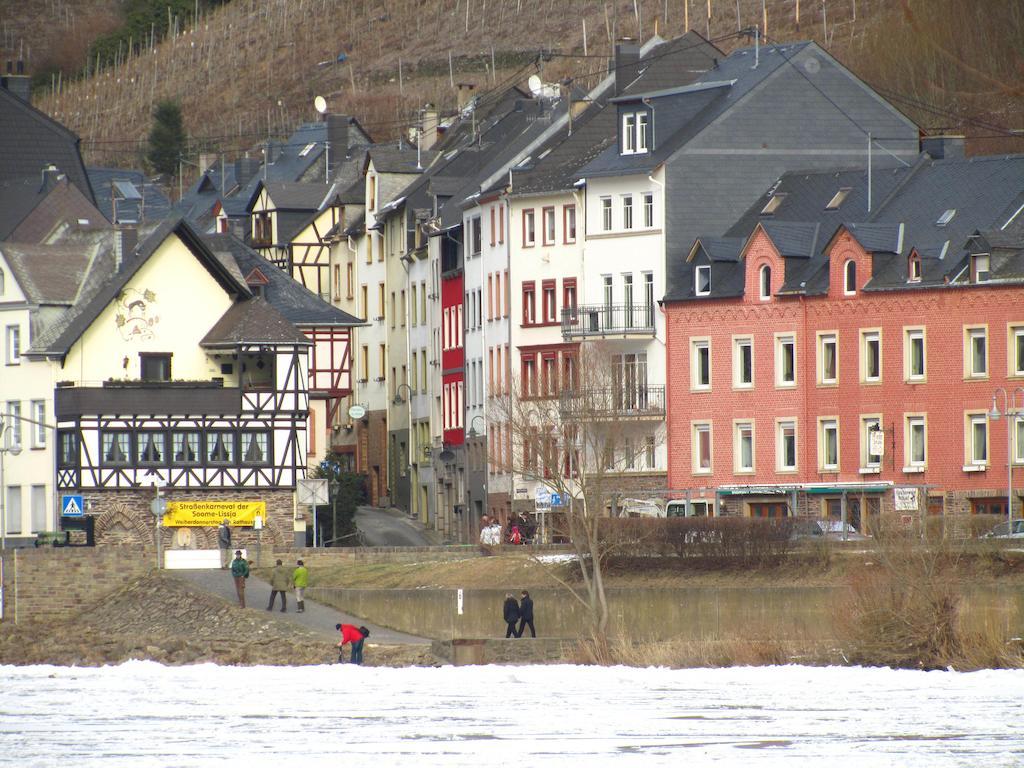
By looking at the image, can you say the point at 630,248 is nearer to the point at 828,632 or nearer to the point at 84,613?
the point at 84,613

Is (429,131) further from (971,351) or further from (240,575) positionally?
(240,575)

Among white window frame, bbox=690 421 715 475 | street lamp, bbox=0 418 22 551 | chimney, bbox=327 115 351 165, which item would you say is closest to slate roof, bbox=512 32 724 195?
white window frame, bbox=690 421 715 475

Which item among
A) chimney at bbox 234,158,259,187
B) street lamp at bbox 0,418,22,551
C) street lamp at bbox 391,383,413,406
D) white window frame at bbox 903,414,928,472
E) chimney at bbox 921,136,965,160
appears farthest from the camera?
chimney at bbox 234,158,259,187

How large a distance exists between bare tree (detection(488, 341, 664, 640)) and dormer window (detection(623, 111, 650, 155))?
689 centimetres

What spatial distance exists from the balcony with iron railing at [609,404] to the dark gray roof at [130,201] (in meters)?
40.7

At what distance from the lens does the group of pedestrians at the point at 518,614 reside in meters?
66.1

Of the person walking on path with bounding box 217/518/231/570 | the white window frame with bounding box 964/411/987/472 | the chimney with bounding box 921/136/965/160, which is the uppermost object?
the chimney with bounding box 921/136/965/160

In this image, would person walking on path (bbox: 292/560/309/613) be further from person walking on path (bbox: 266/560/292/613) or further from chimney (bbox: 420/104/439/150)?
chimney (bbox: 420/104/439/150)

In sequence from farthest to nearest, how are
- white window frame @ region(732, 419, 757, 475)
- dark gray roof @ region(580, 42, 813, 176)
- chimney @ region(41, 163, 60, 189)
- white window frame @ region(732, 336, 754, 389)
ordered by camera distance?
chimney @ region(41, 163, 60, 189) → dark gray roof @ region(580, 42, 813, 176) → white window frame @ region(732, 336, 754, 389) → white window frame @ region(732, 419, 757, 475)

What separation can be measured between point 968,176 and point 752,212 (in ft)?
28.2

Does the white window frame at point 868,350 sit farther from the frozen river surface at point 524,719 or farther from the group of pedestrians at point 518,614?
the frozen river surface at point 524,719

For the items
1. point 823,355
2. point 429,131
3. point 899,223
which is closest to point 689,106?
point 899,223

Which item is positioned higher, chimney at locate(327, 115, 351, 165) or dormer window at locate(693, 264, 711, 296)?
chimney at locate(327, 115, 351, 165)

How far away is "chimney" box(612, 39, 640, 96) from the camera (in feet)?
314
